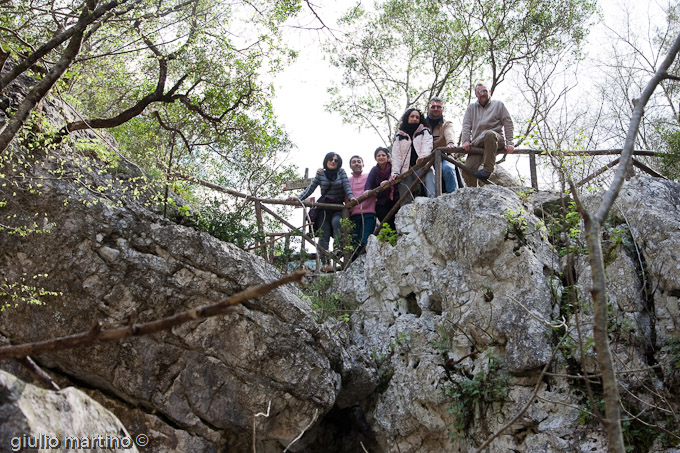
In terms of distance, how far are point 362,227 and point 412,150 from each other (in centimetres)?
138

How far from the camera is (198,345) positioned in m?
6.21

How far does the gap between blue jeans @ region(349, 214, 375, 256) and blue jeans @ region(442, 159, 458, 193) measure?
125 cm

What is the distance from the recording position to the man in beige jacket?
7805 millimetres

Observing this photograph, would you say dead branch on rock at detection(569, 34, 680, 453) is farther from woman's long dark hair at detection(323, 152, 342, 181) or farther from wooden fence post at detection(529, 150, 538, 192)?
woman's long dark hair at detection(323, 152, 342, 181)

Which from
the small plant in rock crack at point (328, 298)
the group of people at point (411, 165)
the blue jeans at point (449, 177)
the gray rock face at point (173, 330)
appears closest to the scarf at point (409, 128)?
the group of people at point (411, 165)

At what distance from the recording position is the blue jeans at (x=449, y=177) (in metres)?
8.36

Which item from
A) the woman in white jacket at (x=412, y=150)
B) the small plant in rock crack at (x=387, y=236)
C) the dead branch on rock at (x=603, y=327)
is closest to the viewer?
the dead branch on rock at (x=603, y=327)

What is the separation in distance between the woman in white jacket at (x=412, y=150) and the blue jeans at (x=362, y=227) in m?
0.63

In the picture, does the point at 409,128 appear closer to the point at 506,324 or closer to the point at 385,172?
the point at 385,172

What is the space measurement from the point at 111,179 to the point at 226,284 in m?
1.76

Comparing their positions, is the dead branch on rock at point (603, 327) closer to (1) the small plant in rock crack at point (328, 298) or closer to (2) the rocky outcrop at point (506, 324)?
(2) the rocky outcrop at point (506, 324)

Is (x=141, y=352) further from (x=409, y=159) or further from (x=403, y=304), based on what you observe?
(x=409, y=159)

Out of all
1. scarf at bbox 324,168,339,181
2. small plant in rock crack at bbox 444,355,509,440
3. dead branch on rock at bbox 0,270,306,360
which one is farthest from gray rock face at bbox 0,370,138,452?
scarf at bbox 324,168,339,181

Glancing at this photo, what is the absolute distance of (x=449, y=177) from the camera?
27.6ft
